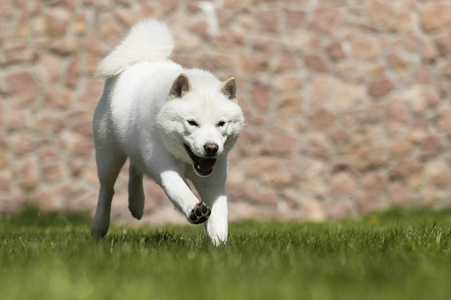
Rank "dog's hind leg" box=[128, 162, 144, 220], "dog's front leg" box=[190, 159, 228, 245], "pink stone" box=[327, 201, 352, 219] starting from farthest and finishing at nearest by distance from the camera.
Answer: "pink stone" box=[327, 201, 352, 219] → "dog's hind leg" box=[128, 162, 144, 220] → "dog's front leg" box=[190, 159, 228, 245]

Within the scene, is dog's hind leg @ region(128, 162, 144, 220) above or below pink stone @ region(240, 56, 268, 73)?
below

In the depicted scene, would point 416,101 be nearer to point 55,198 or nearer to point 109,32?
point 109,32

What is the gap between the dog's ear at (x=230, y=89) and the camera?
341 cm

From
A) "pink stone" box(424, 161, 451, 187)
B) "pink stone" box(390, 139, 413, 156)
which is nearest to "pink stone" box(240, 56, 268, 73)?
"pink stone" box(390, 139, 413, 156)

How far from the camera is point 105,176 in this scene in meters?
4.23

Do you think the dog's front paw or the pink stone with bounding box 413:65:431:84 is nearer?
the dog's front paw

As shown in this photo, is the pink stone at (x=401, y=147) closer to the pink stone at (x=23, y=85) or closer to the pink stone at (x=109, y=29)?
the pink stone at (x=109, y=29)

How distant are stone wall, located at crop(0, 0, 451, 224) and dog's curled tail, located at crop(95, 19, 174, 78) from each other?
7.50 ft

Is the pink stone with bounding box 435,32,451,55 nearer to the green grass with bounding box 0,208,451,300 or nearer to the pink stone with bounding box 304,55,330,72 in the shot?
the pink stone with bounding box 304,55,330,72

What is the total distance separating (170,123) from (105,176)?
1068 millimetres

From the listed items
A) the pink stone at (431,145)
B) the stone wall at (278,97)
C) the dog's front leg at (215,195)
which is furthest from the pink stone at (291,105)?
the dog's front leg at (215,195)

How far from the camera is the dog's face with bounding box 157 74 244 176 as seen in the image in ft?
10.6

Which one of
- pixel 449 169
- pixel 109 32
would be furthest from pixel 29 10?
pixel 449 169

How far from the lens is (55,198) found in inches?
251
